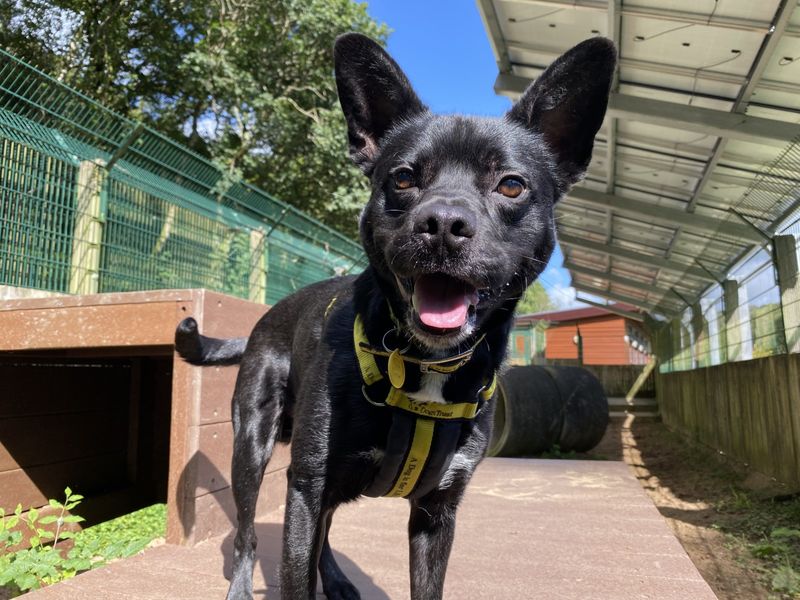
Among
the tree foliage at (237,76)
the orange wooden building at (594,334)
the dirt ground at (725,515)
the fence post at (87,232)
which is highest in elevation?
the tree foliage at (237,76)

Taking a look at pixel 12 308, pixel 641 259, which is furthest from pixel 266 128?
pixel 12 308

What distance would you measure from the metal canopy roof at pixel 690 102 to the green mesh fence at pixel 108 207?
11.8 feet

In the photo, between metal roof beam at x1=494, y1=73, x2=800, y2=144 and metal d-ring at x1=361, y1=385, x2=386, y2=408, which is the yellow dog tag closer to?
metal d-ring at x1=361, y1=385, x2=386, y2=408

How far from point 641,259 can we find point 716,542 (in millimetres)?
8699

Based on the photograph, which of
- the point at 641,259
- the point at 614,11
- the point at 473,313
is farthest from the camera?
the point at 641,259

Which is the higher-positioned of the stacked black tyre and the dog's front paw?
the stacked black tyre

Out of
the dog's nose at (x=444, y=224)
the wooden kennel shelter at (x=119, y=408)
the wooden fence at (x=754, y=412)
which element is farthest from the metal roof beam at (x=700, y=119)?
the dog's nose at (x=444, y=224)

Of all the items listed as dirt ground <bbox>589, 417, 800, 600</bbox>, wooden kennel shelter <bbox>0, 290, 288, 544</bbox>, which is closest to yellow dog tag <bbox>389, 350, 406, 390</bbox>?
wooden kennel shelter <bbox>0, 290, 288, 544</bbox>

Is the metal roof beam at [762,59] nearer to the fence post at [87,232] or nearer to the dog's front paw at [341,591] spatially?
the dog's front paw at [341,591]

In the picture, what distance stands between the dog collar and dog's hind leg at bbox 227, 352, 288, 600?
94cm

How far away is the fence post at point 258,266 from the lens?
7.86 metres

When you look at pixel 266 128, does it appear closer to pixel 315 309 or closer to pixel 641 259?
pixel 641 259

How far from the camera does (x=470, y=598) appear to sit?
268cm

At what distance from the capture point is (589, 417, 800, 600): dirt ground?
456 centimetres
